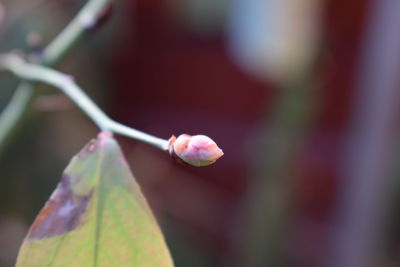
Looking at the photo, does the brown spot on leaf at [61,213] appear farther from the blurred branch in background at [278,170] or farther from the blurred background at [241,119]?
the blurred branch in background at [278,170]

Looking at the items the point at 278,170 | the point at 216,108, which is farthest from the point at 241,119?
the point at 278,170

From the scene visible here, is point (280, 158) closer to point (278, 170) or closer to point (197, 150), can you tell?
point (278, 170)

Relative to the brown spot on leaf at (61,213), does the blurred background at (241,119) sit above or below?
Answer: above

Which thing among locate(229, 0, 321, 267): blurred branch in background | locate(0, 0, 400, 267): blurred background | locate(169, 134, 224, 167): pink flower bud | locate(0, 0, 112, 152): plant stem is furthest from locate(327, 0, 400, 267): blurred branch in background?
locate(169, 134, 224, 167): pink flower bud

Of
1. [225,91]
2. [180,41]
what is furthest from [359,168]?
[180,41]

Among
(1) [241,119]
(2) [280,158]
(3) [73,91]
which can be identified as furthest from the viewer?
(1) [241,119]

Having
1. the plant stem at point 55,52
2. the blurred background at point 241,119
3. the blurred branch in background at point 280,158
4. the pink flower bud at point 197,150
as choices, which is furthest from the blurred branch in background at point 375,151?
the pink flower bud at point 197,150

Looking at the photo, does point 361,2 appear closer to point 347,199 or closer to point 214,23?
point 214,23

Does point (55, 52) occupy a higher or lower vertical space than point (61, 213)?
higher
